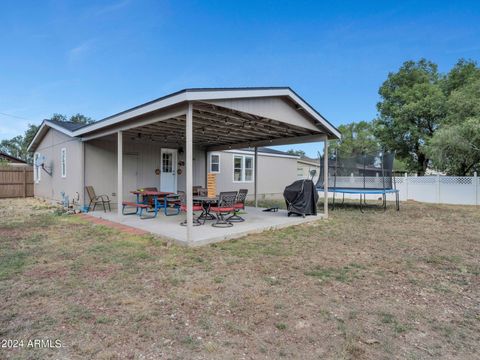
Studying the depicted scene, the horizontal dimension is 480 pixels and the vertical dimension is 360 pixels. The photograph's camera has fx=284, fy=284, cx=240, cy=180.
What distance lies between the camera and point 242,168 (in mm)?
14867

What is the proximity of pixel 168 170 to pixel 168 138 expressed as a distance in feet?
5.04

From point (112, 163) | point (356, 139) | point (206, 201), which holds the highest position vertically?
point (356, 139)

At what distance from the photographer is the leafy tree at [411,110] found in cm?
1792

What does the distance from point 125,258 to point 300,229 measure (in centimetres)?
404

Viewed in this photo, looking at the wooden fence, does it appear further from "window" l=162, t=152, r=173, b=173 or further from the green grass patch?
the green grass patch

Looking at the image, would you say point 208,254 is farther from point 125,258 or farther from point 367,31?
point 367,31

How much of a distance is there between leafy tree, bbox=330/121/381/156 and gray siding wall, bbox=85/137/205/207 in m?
26.8

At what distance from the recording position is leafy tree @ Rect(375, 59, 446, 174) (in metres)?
17.9

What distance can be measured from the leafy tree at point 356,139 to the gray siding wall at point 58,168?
93.4 ft

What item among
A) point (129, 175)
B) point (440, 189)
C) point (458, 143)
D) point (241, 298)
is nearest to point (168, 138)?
point (129, 175)

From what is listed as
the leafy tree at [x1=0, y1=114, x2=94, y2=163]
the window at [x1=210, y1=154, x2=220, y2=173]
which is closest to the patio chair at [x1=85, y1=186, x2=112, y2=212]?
the window at [x1=210, y1=154, x2=220, y2=173]

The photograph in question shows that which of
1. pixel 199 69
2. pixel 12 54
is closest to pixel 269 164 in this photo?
pixel 199 69

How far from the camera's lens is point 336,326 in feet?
8.18

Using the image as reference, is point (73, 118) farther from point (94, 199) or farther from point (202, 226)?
point (202, 226)
